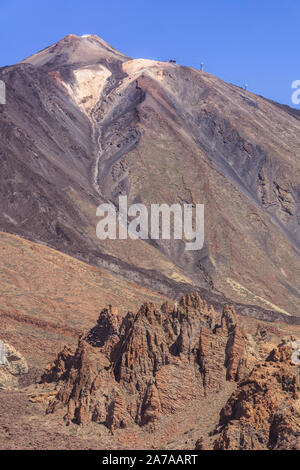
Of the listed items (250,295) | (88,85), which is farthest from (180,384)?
(88,85)

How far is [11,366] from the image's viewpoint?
119 feet

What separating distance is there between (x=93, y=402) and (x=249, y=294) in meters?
64.2

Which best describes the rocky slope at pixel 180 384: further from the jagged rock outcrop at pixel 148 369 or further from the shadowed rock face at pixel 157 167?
Answer: the shadowed rock face at pixel 157 167

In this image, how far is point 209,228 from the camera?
10562 cm

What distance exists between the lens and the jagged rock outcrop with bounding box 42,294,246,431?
85.3 feet

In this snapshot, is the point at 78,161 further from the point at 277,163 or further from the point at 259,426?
the point at 259,426

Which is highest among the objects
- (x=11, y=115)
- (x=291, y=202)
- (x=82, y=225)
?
(x=11, y=115)

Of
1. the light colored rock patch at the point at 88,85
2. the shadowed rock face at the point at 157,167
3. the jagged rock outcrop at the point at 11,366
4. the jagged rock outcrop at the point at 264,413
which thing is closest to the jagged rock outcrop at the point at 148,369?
the jagged rock outcrop at the point at 11,366

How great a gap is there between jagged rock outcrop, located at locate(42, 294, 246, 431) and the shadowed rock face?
41557mm

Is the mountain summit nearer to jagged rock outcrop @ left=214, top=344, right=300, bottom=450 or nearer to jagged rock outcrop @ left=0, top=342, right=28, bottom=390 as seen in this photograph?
jagged rock outcrop @ left=0, top=342, right=28, bottom=390

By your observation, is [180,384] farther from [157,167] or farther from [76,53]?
[76,53]

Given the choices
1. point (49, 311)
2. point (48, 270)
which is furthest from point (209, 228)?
point (49, 311)

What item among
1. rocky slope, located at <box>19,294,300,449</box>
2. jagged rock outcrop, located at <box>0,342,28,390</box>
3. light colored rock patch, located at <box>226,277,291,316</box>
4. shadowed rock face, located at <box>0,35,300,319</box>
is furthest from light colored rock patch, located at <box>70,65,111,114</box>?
rocky slope, located at <box>19,294,300,449</box>

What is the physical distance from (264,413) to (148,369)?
8028mm
